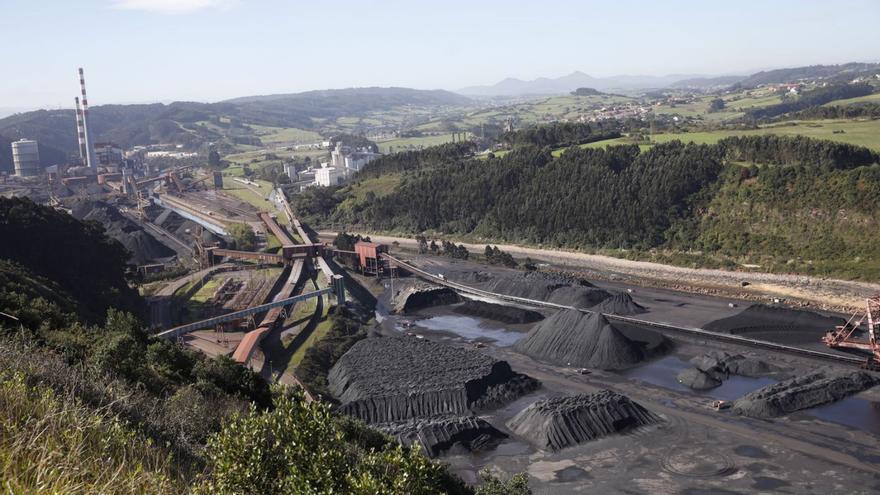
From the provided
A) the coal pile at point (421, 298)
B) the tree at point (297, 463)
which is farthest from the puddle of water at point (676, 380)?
the tree at point (297, 463)

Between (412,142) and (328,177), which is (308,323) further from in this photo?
(412,142)

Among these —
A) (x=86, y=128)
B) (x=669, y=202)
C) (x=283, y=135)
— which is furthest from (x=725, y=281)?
(x=283, y=135)

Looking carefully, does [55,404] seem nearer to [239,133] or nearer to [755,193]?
[755,193]

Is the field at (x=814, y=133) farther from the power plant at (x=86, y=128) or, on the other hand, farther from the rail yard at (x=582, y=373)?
the power plant at (x=86, y=128)

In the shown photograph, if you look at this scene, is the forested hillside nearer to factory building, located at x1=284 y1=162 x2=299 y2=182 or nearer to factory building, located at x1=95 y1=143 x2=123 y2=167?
factory building, located at x1=284 y1=162 x2=299 y2=182

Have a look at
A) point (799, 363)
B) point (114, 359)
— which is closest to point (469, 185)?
point (799, 363)

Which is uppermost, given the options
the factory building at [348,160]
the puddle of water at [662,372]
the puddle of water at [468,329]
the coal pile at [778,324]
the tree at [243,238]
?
the factory building at [348,160]

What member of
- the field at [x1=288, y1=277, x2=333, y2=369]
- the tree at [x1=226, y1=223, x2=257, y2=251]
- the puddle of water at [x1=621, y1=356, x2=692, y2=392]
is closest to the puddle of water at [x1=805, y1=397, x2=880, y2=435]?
the puddle of water at [x1=621, y1=356, x2=692, y2=392]
